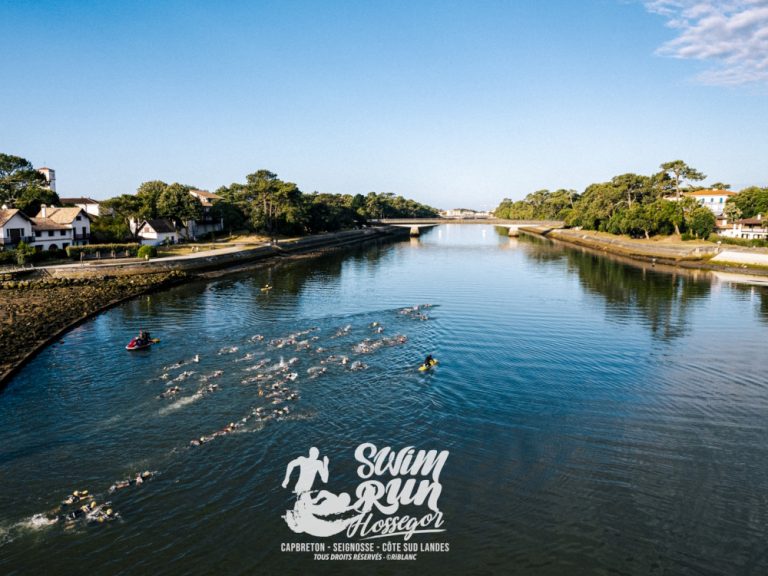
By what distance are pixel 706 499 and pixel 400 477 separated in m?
13.7

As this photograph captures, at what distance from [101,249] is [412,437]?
80418 millimetres

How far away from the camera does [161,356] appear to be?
39.5 metres

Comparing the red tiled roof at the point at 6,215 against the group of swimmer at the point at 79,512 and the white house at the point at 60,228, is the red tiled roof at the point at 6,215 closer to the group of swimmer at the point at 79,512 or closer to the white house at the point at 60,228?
the white house at the point at 60,228

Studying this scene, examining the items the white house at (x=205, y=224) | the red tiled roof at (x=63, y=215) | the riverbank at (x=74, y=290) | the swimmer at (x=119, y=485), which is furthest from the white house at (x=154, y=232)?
the swimmer at (x=119, y=485)

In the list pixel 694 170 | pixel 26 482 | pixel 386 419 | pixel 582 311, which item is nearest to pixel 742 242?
pixel 694 170

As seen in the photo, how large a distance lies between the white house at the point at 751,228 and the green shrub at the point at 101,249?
136 m

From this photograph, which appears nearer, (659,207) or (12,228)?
(12,228)

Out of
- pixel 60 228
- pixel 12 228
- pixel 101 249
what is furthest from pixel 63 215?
pixel 101 249

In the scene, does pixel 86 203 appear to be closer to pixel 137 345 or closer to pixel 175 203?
pixel 175 203

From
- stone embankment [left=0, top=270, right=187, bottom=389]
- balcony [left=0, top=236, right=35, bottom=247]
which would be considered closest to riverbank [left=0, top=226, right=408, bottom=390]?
stone embankment [left=0, top=270, right=187, bottom=389]

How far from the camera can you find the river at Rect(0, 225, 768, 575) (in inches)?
711

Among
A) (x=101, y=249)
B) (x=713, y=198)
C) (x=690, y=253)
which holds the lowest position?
(x=690, y=253)

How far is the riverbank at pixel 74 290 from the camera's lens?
1710 inches

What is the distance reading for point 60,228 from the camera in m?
87.6
